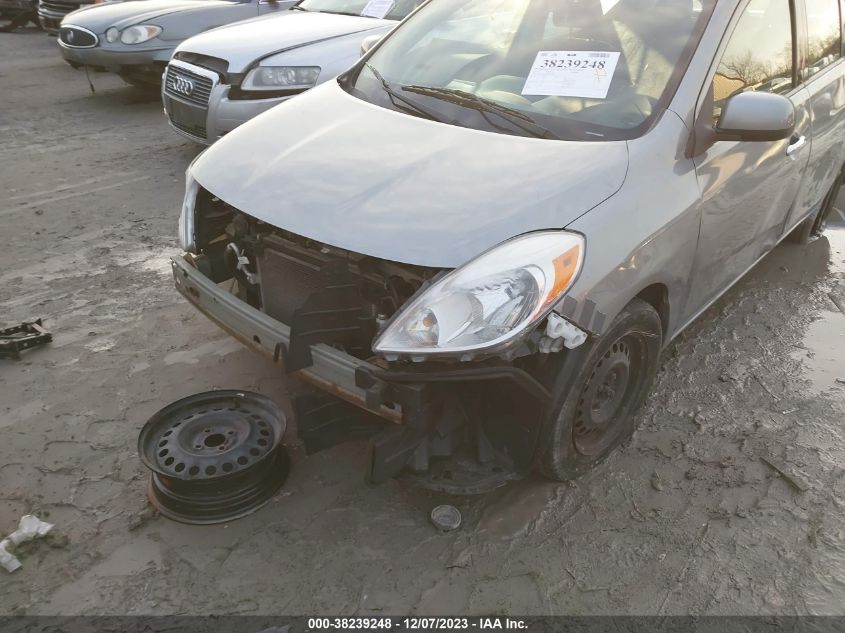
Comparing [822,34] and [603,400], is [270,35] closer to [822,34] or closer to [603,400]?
[822,34]

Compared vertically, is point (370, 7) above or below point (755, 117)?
below

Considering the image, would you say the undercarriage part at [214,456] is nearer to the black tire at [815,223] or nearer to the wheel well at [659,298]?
the wheel well at [659,298]

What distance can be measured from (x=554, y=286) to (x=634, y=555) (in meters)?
1.05

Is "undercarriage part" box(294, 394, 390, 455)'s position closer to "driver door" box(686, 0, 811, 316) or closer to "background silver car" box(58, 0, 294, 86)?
"driver door" box(686, 0, 811, 316)

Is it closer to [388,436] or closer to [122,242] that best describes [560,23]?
[388,436]

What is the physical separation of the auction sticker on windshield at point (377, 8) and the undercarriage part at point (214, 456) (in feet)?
14.4

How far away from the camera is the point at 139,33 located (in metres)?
7.23

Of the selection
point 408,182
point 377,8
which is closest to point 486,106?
point 408,182

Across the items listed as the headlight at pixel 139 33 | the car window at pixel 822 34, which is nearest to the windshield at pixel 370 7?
the headlight at pixel 139 33

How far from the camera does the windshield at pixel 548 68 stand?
2.53 m

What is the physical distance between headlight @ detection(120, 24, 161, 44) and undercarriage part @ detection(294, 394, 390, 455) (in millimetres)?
Answer: 6506

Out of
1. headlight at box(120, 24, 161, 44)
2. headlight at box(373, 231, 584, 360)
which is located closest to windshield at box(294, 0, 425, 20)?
headlight at box(120, 24, 161, 44)

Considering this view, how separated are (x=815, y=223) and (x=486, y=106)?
3.35m

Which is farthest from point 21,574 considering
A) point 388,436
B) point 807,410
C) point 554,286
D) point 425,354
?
point 807,410
